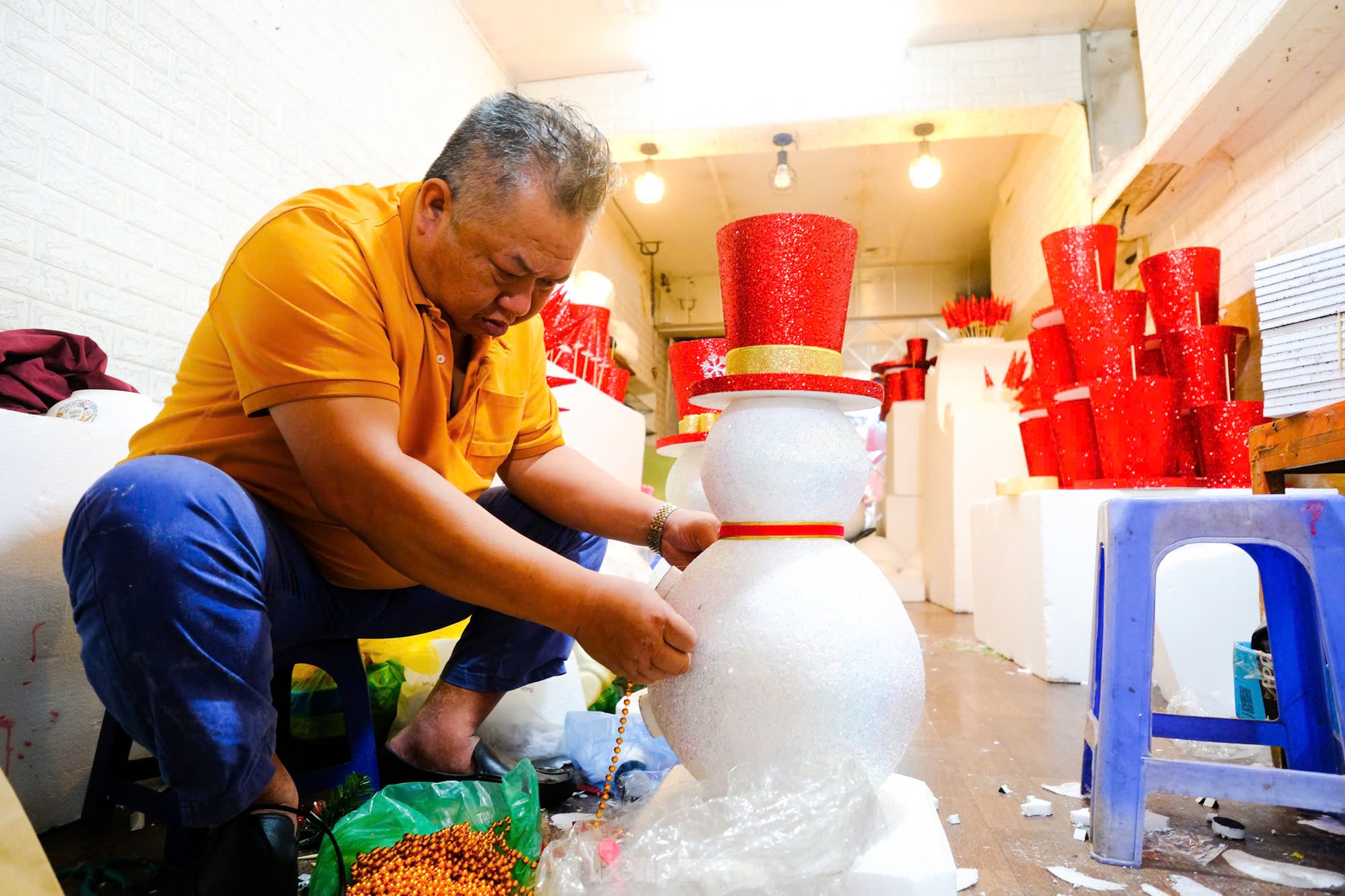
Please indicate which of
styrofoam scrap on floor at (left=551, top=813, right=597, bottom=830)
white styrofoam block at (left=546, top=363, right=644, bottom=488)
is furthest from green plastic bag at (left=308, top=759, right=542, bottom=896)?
white styrofoam block at (left=546, top=363, right=644, bottom=488)

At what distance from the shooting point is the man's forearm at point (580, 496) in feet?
4.68

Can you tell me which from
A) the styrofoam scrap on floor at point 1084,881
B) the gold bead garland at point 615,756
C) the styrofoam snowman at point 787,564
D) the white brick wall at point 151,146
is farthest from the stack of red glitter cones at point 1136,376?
the white brick wall at point 151,146

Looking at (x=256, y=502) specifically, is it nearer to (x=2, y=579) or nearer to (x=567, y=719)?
(x=2, y=579)

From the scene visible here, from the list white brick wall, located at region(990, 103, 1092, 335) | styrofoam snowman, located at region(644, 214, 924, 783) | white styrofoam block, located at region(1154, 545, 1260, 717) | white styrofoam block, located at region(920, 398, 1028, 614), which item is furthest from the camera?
white styrofoam block, located at region(920, 398, 1028, 614)

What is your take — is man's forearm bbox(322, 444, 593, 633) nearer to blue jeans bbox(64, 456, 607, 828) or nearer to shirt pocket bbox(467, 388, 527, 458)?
blue jeans bbox(64, 456, 607, 828)

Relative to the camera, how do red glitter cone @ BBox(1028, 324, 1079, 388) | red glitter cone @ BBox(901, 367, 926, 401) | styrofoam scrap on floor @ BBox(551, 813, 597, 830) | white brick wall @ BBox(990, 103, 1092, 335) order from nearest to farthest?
1. styrofoam scrap on floor @ BBox(551, 813, 597, 830)
2. red glitter cone @ BBox(1028, 324, 1079, 388)
3. white brick wall @ BBox(990, 103, 1092, 335)
4. red glitter cone @ BBox(901, 367, 926, 401)

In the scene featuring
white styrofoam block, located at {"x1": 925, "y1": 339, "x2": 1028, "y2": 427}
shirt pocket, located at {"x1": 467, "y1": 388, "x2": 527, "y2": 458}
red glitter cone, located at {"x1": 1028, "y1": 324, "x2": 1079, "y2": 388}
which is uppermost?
white styrofoam block, located at {"x1": 925, "y1": 339, "x2": 1028, "y2": 427}

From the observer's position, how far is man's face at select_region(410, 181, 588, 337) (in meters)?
1.14

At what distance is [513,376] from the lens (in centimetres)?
146

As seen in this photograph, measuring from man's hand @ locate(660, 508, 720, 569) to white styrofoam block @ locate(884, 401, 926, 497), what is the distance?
16.8 ft

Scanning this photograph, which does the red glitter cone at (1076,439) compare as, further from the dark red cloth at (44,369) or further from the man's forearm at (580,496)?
the dark red cloth at (44,369)

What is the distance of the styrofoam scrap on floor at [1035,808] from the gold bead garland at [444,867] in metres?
0.84

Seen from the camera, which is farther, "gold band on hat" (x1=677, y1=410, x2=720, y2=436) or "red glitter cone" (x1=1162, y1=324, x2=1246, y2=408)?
"red glitter cone" (x1=1162, y1=324, x2=1246, y2=408)

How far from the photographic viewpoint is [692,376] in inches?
84.1
